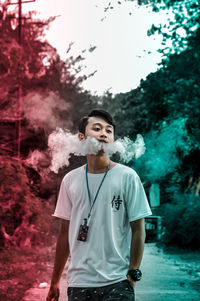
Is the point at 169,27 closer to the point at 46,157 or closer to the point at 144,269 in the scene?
the point at 46,157

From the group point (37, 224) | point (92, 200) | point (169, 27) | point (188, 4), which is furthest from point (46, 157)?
point (92, 200)

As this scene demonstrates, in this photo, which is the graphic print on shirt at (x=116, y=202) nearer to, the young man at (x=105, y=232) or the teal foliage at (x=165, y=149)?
the young man at (x=105, y=232)

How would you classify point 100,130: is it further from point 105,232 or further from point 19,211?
point 19,211

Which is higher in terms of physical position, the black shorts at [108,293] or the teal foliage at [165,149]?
the teal foliage at [165,149]

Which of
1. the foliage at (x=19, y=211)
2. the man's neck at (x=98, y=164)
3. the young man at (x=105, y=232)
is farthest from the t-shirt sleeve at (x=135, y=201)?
the foliage at (x=19, y=211)

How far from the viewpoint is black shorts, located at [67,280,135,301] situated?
74.6 inches

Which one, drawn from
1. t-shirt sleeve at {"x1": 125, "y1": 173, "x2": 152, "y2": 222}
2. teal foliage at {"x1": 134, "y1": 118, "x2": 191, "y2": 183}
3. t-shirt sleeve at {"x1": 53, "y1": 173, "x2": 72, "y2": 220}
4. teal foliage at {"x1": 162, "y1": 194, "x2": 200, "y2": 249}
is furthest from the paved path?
t-shirt sleeve at {"x1": 125, "y1": 173, "x2": 152, "y2": 222}

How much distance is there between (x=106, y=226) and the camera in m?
1.97

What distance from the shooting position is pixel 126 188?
2014 millimetres

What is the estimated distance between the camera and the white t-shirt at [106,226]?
194 cm

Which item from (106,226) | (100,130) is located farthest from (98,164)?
(106,226)

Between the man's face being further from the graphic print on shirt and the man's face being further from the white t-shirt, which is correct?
the graphic print on shirt

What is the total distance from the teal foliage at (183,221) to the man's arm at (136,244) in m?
4.11

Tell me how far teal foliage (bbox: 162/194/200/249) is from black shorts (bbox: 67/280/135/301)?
13.7 feet
